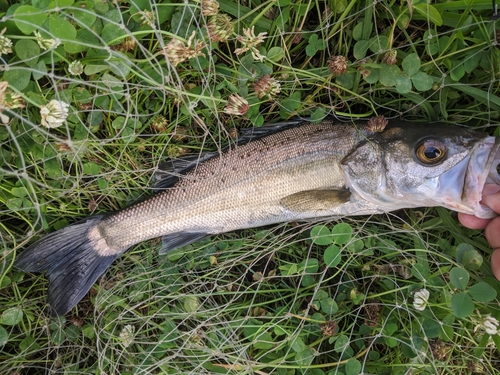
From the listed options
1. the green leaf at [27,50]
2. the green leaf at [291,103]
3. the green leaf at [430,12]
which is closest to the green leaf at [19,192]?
the green leaf at [27,50]

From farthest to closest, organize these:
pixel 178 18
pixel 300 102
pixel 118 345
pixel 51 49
A: pixel 118 345 → pixel 300 102 → pixel 178 18 → pixel 51 49

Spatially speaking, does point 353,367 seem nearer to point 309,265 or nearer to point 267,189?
point 309,265

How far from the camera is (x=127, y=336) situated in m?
2.39

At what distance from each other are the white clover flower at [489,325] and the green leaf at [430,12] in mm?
1594

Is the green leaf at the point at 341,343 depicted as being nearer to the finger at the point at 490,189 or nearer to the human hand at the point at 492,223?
the human hand at the point at 492,223

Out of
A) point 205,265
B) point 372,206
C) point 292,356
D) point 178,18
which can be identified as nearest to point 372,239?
point 372,206

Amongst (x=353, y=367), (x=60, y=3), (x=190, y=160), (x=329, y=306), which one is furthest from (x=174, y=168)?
(x=353, y=367)

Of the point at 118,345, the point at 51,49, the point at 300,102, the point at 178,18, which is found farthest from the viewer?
the point at 118,345

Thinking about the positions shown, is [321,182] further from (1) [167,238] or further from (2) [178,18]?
(2) [178,18]

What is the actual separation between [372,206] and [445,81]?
0.80 metres

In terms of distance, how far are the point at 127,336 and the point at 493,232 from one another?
86.1 inches

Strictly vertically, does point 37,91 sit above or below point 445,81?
above

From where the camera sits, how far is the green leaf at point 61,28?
1.93 meters

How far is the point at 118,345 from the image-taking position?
246cm
